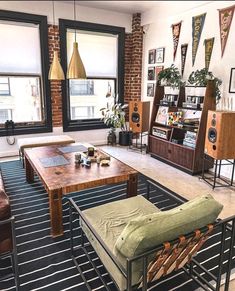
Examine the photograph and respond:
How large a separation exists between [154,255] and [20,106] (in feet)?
14.2

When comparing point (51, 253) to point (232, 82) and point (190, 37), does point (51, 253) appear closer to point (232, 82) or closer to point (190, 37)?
→ point (232, 82)

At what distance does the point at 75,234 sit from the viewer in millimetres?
2309

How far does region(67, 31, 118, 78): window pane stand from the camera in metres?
4.99

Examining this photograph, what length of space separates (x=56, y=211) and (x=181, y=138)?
9.55 ft

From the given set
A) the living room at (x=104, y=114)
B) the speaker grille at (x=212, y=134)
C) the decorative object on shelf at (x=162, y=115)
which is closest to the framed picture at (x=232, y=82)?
the living room at (x=104, y=114)

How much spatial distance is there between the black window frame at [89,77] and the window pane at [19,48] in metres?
0.50

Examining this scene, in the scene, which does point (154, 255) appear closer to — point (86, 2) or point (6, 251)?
point (6, 251)

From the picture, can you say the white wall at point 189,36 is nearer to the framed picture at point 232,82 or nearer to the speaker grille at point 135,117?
the framed picture at point 232,82

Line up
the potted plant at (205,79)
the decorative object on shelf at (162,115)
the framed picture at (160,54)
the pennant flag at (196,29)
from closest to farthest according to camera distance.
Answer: the potted plant at (205,79) → the pennant flag at (196,29) → the decorative object on shelf at (162,115) → the framed picture at (160,54)

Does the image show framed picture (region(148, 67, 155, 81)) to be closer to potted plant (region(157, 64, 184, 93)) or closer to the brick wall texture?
the brick wall texture

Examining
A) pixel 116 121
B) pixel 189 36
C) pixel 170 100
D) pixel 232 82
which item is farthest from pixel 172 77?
pixel 116 121

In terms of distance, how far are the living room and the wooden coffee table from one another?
0.01 meters

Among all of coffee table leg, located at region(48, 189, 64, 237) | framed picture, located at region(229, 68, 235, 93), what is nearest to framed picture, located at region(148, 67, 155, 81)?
framed picture, located at region(229, 68, 235, 93)

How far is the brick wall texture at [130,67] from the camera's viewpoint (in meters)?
4.70
